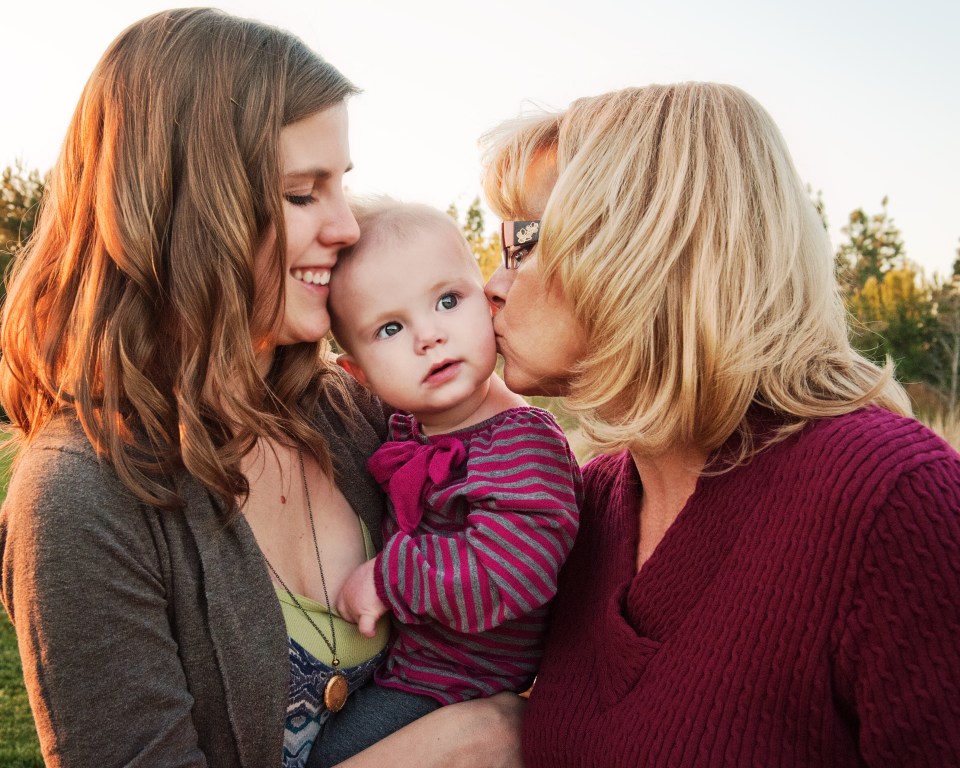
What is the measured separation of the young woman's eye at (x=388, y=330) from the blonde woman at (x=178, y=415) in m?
0.19

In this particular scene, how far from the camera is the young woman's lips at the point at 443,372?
2.40 metres

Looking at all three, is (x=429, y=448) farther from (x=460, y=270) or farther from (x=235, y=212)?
(x=235, y=212)

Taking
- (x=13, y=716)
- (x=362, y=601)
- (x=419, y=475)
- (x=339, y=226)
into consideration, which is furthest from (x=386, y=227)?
(x=13, y=716)

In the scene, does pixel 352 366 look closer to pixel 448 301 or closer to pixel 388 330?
pixel 388 330

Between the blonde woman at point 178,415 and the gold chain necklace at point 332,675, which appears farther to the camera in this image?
the gold chain necklace at point 332,675

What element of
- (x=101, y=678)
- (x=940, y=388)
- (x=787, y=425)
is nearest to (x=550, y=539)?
(x=787, y=425)

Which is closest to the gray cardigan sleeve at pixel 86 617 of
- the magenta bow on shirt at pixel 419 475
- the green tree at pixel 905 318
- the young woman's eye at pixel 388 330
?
the magenta bow on shirt at pixel 419 475

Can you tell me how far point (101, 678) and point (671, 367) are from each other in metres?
1.51

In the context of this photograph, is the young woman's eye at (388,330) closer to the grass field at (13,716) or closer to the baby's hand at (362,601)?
the baby's hand at (362,601)

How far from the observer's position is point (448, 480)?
2.40 meters

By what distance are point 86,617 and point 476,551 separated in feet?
3.06

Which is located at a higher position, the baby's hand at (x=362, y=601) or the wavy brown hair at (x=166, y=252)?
the wavy brown hair at (x=166, y=252)

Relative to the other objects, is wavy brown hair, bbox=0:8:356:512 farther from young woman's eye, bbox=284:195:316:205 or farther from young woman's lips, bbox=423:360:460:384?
→ young woman's lips, bbox=423:360:460:384

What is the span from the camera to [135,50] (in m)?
2.21
